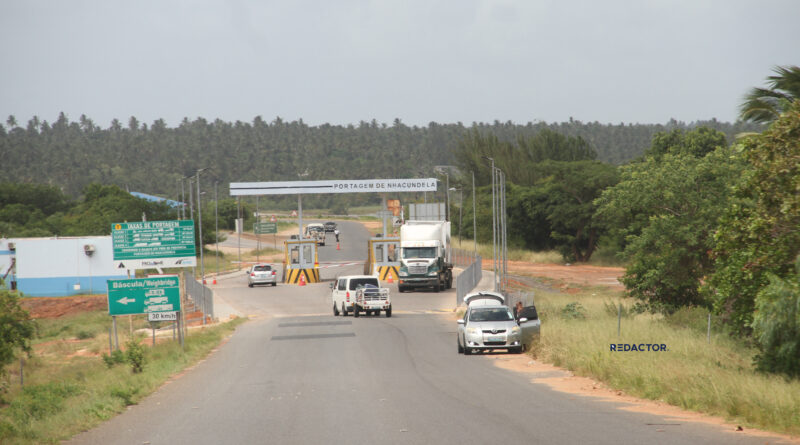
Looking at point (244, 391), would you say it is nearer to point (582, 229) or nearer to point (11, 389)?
point (11, 389)

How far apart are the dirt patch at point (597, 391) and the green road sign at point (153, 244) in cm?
1151

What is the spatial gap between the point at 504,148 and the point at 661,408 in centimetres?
10452

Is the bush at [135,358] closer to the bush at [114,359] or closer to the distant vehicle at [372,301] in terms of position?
the bush at [114,359]

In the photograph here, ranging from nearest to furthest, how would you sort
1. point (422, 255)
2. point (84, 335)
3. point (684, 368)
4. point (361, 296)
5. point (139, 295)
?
point (684, 368)
point (139, 295)
point (361, 296)
point (84, 335)
point (422, 255)

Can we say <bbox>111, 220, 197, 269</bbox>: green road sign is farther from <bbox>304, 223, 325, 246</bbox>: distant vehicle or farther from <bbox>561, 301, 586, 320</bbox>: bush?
<bbox>304, 223, 325, 246</bbox>: distant vehicle

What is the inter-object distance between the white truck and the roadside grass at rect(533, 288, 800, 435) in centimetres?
2365

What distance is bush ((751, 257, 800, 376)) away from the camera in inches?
583

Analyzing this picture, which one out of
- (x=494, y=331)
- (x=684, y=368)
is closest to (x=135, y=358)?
(x=494, y=331)

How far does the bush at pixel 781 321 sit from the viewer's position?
14.8m

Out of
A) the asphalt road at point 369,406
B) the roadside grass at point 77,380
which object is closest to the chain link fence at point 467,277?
the roadside grass at point 77,380

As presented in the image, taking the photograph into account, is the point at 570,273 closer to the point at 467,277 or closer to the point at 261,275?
the point at 467,277

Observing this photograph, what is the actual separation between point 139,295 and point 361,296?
14.8m

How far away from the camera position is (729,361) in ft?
59.5

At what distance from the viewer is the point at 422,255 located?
53.3 m
